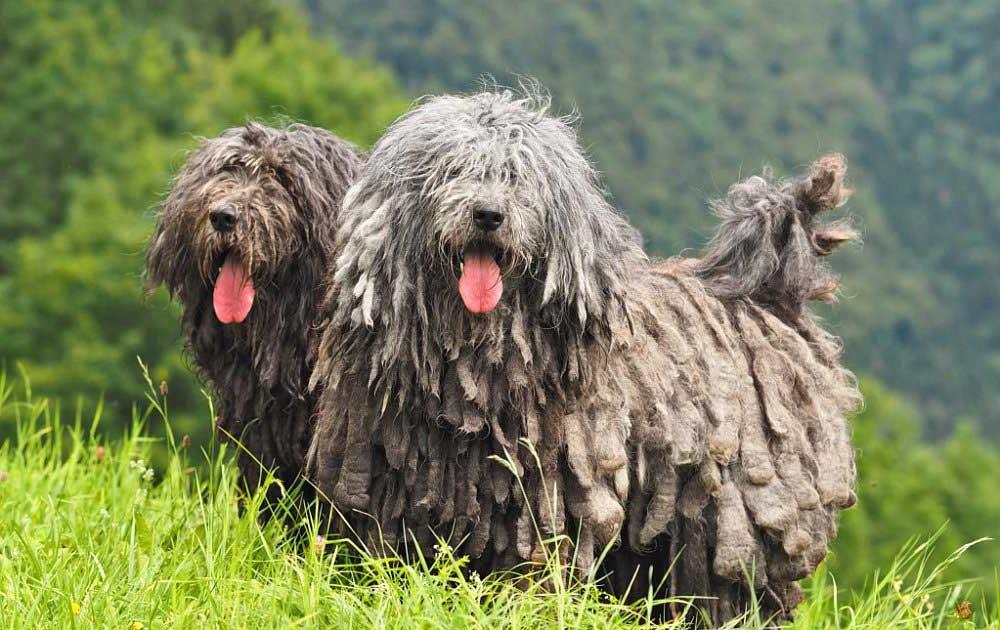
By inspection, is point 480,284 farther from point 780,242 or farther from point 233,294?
point 780,242

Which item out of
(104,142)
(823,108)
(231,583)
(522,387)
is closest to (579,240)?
(522,387)

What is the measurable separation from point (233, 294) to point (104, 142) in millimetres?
23333

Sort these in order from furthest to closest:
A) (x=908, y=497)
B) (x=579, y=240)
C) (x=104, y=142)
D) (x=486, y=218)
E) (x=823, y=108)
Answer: (x=823, y=108) < (x=908, y=497) < (x=104, y=142) < (x=579, y=240) < (x=486, y=218)

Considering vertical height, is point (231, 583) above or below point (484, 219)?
below

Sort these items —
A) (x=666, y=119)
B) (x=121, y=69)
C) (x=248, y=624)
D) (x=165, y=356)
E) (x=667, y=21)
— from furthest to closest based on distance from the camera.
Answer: (x=667, y=21) → (x=666, y=119) → (x=121, y=69) → (x=165, y=356) → (x=248, y=624)

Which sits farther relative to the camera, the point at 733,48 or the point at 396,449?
the point at 733,48

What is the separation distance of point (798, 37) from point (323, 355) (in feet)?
354

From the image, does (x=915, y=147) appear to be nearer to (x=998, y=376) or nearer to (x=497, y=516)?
(x=998, y=376)

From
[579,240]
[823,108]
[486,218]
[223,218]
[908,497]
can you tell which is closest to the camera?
[486,218]

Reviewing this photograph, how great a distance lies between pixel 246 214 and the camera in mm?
5125

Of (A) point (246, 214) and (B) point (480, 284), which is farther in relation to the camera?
(A) point (246, 214)

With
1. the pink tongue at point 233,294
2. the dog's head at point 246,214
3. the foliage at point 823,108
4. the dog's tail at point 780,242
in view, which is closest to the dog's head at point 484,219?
the dog's head at point 246,214

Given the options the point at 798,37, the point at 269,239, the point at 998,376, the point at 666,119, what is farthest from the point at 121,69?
the point at 798,37

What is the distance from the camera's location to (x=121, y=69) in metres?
30.1
